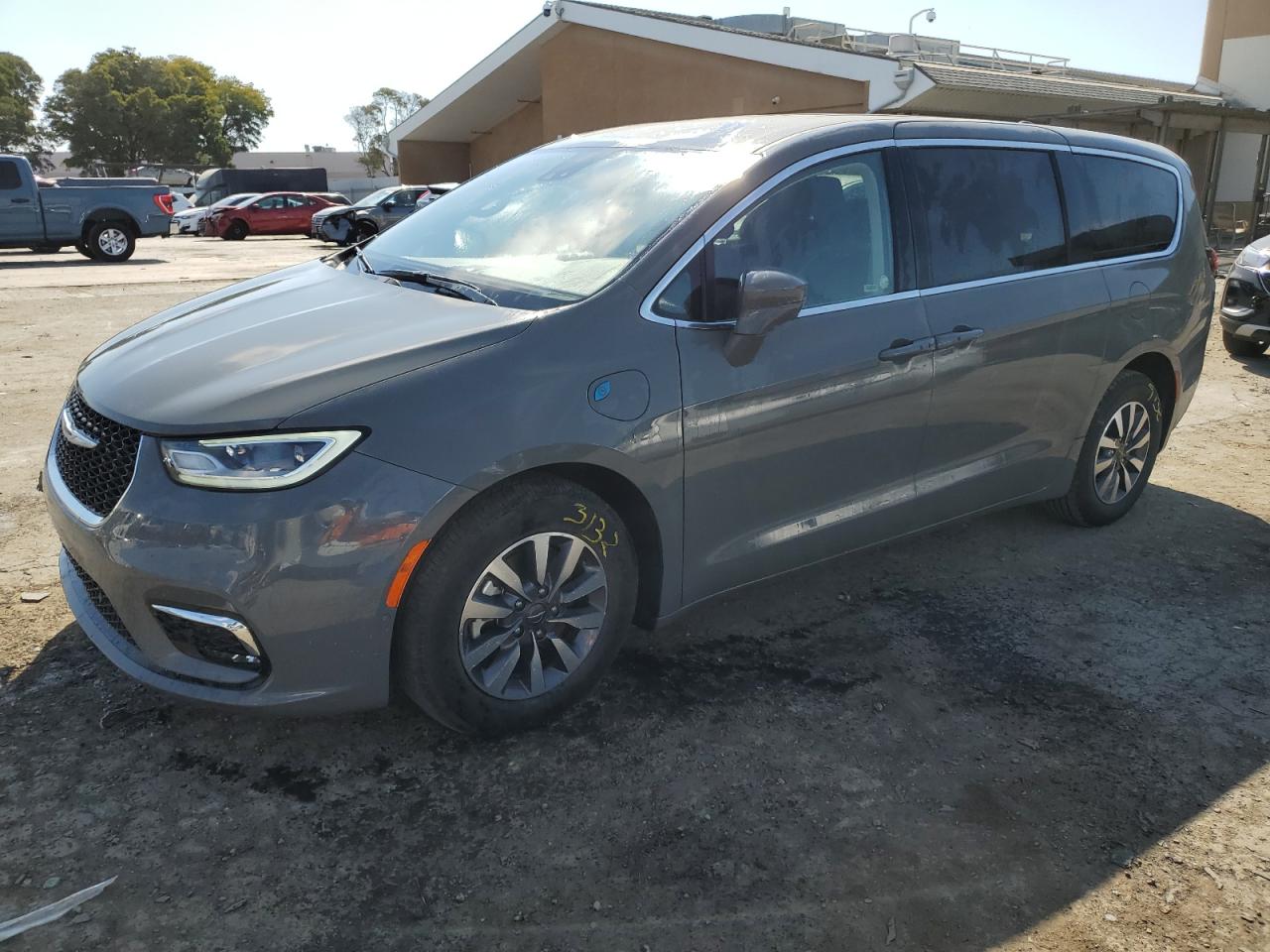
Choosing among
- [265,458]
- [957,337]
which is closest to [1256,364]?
[957,337]

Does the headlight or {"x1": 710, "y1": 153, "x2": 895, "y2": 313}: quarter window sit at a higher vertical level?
{"x1": 710, "y1": 153, "x2": 895, "y2": 313}: quarter window

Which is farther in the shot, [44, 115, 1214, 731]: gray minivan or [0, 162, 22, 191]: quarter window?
[0, 162, 22, 191]: quarter window

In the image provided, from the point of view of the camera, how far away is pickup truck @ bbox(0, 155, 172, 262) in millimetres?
17844

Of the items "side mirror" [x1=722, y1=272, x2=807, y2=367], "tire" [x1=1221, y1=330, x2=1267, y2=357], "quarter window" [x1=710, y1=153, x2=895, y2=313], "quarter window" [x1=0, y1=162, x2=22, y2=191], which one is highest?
"quarter window" [x1=0, y1=162, x2=22, y2=191]

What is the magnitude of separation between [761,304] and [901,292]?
32.7 inches

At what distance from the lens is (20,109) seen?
72.9m

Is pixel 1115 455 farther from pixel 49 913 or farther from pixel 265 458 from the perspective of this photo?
pixel 49 913

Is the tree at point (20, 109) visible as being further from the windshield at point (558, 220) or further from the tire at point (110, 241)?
the windshield at point (558, 220)

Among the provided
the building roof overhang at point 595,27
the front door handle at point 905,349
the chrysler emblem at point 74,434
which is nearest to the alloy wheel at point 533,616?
the chrysler emblem at point 74,434

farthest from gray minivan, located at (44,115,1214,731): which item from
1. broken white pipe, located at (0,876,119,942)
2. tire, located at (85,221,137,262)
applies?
tire, located at (85,221,137,262)

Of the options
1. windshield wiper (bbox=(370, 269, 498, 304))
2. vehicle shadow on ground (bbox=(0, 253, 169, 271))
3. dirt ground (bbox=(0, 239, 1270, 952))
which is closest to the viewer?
dirt ground (bbox=(0, 239, 1270, 952))

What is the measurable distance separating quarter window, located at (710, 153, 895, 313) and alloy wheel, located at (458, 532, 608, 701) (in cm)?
89

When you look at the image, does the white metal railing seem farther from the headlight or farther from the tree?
the tree

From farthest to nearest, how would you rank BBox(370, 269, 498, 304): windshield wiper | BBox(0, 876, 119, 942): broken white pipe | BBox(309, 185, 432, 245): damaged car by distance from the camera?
1. BBox(309, 185, 432, 245): damaged car
2. BBox(370, 269, 498, 304): windshield wiper
3. BBox(0, 876, 119, 942): broken white pipe
